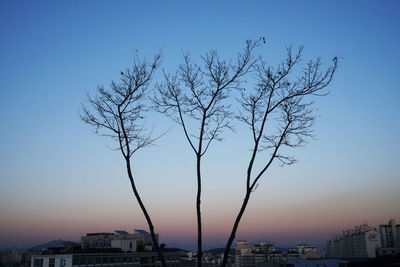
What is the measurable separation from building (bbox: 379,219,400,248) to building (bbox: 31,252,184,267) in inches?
3023

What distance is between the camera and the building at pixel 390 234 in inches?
3612

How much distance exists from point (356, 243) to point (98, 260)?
283 ft

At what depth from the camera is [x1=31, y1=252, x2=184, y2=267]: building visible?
31466 mm

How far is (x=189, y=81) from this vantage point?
6445mm

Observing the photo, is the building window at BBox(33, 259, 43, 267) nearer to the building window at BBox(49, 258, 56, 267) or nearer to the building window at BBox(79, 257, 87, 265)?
the building window at BBox(49, 258, 56, 267)

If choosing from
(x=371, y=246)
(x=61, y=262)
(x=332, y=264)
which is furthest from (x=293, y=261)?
Result: (x=371, y=246)

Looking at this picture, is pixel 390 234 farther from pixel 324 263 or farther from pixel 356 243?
pixel 324 263

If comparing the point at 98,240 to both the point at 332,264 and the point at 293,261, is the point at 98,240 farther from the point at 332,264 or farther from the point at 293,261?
the point at 332,264

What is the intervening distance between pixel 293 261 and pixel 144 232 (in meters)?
21.7

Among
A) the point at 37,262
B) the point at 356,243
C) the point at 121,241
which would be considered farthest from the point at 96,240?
the point at 356,243

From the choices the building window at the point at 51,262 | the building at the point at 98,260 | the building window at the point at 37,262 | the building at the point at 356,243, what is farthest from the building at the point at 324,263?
the building at the point at 356,243

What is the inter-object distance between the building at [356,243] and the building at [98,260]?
68.1 meters

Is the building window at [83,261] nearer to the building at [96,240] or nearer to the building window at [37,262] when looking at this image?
the building window at [37,262]

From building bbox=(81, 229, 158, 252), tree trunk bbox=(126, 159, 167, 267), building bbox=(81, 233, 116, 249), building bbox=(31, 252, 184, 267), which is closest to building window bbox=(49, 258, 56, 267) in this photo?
building bbox=(31, 252, 184, 267)
